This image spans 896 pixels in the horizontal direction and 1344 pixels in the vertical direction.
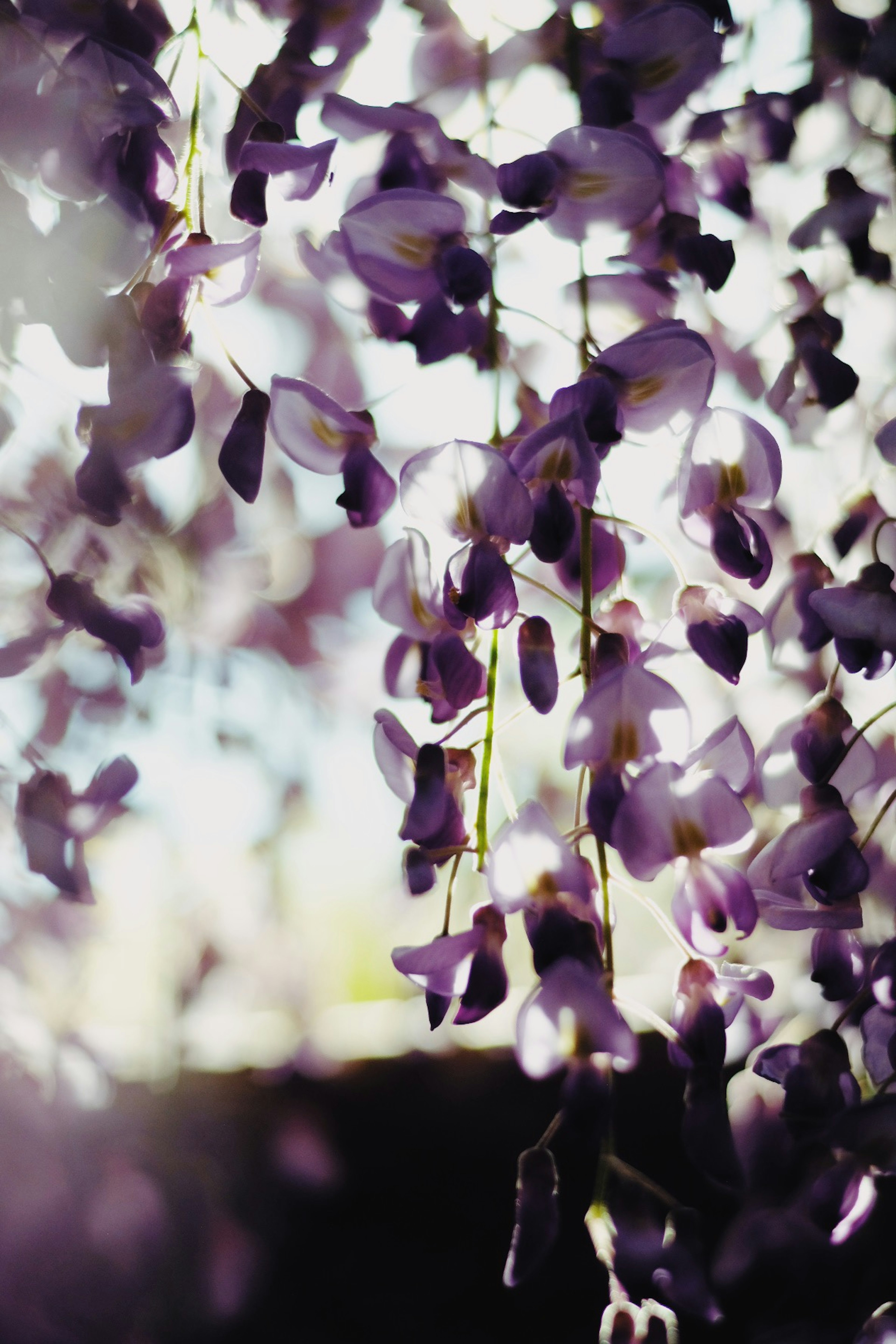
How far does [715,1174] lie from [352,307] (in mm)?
375

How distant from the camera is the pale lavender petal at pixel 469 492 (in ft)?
1.04

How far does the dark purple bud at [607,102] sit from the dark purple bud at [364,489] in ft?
0.51

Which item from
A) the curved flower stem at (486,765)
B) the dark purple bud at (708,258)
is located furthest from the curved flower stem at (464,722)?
the dark purple bud at (708,258)

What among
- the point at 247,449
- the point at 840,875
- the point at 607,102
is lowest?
the point at 840,875

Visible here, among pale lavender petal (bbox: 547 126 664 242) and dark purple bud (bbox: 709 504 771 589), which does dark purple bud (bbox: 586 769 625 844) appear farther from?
pale lavender petal (bbox: 547 126 664 242)

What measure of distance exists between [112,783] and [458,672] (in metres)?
0.20

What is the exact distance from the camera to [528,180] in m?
0.34

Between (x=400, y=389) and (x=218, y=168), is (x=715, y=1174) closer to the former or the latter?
(x=400, y=389)

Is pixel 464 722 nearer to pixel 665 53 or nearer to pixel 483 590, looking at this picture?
pixel 483 590

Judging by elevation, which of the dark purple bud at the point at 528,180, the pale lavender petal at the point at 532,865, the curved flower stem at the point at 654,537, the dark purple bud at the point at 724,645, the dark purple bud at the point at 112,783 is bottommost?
the dark purple bud at the point at 112,783

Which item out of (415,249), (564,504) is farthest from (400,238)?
(564,504)

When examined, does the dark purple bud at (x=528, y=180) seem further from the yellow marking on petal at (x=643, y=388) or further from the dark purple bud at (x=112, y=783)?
the dark purple bud at (x=112, y=783)

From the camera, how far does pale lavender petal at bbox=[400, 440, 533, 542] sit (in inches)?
12.5

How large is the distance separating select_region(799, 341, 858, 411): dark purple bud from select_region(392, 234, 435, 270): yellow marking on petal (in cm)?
19
